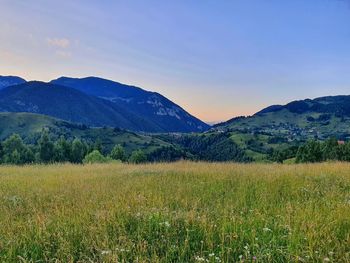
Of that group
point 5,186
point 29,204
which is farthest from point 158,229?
point 5,186

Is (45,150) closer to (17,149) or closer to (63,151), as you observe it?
(63,151)

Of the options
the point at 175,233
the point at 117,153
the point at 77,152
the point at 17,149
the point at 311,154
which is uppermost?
the point at 175,233

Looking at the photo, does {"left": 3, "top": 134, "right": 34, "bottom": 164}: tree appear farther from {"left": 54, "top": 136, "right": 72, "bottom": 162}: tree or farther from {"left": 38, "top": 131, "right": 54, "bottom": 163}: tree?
{"left": 54, "top": 136, "right": 72, "bottom": 162}: tree

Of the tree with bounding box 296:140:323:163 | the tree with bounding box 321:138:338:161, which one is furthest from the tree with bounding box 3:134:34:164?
the tree with bounding box 321:138:338:161

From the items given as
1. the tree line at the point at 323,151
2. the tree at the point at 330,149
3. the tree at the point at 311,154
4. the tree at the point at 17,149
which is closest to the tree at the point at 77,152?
the tree at the point at 17,149

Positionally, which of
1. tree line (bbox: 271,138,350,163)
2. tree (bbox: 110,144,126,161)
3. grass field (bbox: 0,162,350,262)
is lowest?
tree (bbox: 110,144,126,161)

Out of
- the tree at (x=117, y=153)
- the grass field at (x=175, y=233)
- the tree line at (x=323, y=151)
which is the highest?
the grass field at (x=175, y=233)

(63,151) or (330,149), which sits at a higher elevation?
(330,149)

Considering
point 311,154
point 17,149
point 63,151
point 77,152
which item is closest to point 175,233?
point 311,154

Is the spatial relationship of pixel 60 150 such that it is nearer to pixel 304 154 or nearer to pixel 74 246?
pixel 304 154

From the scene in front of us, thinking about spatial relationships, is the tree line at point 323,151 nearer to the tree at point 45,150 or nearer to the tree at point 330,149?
the tree at point 330,149

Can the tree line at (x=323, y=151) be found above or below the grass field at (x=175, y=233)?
below

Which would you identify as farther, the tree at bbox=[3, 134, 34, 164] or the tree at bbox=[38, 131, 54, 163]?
the tree at bbox=[38, 131, 54, 163]

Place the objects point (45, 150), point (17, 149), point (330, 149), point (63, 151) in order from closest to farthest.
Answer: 1. point (330, 149)
2. point (45, 150)
3. point (17, 149)
4. point (63, 151)
